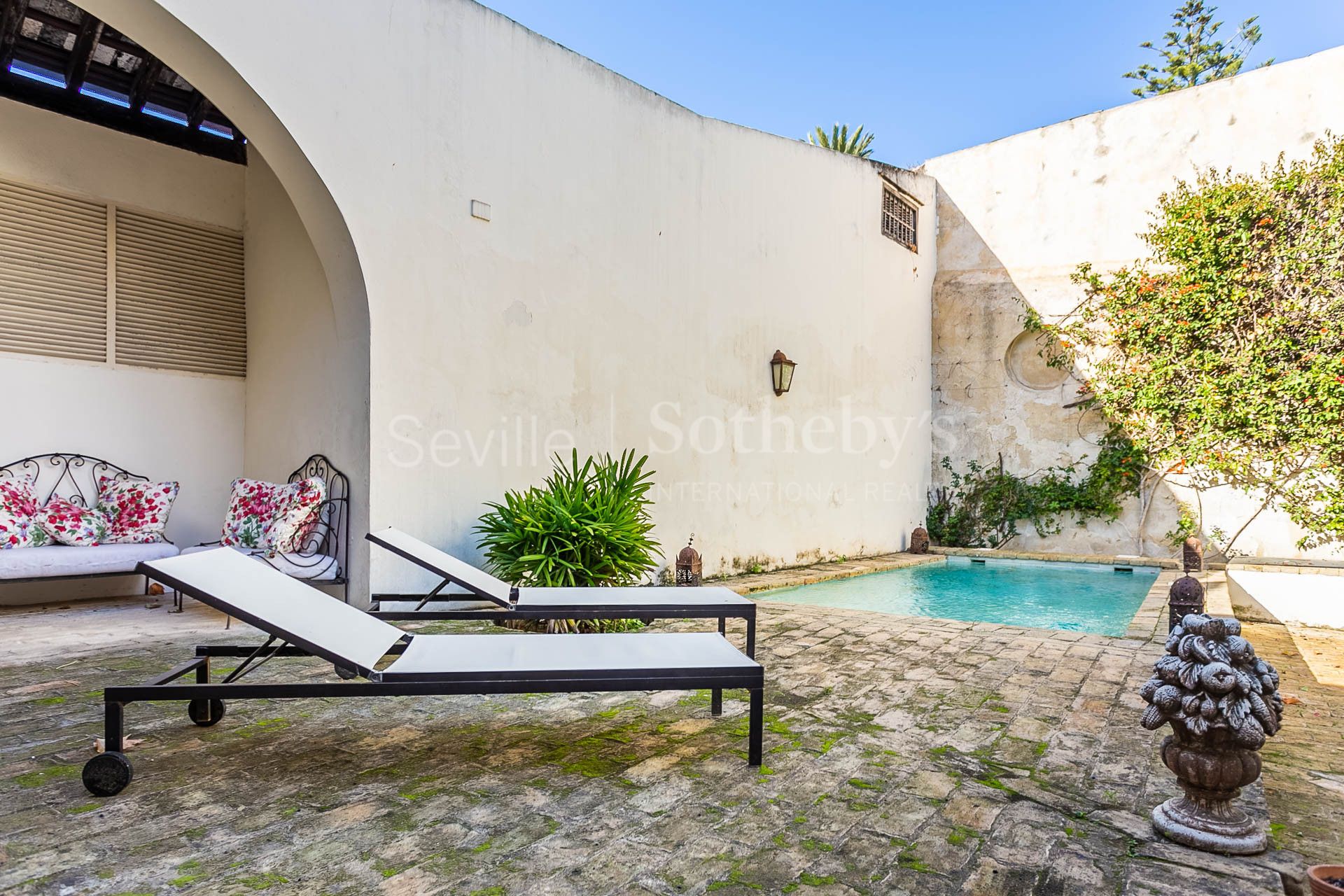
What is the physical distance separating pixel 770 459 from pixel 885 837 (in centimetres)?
607

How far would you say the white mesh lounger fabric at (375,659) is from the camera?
7.07 ft

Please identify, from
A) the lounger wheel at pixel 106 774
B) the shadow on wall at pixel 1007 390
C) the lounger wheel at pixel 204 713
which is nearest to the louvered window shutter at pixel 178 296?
the lounger wheel at pixel 204 713

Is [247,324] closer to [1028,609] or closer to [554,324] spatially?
[554,324]

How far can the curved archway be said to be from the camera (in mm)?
4012

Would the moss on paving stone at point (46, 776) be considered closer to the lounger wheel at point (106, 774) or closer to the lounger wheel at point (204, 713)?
the lounger wheel at point (106, 774)

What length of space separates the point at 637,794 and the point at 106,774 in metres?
1.49

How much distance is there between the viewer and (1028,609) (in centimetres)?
685

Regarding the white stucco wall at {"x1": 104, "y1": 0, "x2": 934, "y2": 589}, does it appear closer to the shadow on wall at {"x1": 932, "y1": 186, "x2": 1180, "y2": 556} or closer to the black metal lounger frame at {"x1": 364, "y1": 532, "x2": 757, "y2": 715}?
the black metal lounger frame at {"x1": 364, "y1": 532, "x2": 757, "y2": 715}

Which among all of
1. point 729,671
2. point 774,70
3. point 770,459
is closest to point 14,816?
point 729,671

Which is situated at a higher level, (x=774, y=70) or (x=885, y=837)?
(x=774, y=70)

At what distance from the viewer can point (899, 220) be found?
10.3m

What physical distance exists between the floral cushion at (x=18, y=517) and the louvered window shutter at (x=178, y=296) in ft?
3.82

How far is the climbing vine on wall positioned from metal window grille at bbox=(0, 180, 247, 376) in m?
8.98

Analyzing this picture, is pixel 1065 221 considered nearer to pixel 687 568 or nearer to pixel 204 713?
pixel 687 568
